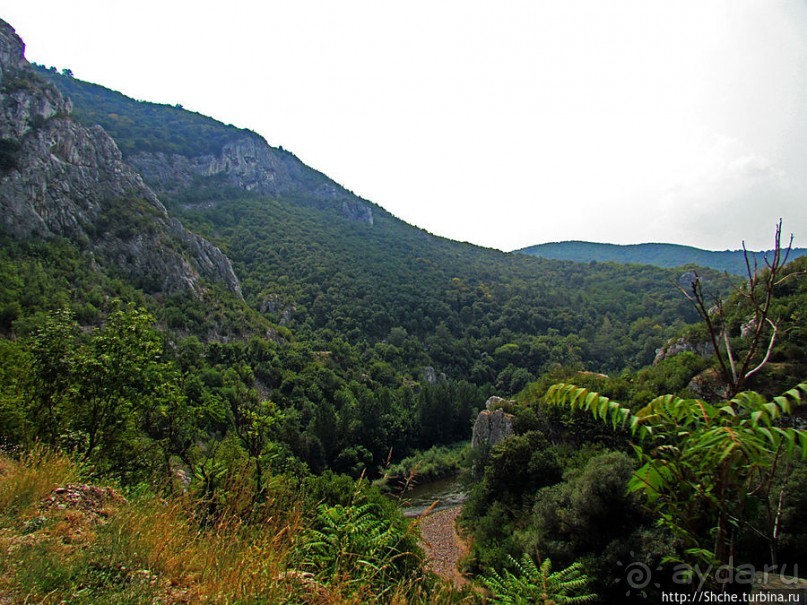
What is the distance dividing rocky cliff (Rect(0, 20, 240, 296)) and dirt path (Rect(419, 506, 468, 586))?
149 feet

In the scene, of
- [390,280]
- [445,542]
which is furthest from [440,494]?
[390,280]

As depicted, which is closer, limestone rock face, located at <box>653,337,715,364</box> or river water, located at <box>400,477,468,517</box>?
river water, located at <box>400,477,468,517</box>

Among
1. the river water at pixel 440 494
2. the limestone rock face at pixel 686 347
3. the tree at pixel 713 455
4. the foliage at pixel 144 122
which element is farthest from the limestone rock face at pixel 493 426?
the foliage at pixel 144 122

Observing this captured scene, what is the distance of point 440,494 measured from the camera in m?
39.5

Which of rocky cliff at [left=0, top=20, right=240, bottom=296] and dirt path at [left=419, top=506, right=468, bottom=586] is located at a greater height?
rocky cliff at [left=0, top=20, right=240, bottom=296]

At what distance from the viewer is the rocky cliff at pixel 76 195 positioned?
1821 inches

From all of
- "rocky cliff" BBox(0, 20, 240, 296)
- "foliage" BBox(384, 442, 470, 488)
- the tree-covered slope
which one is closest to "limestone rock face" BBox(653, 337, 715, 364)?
"foliage" BBox(384, 442, 470, 488)

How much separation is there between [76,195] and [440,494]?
5876 cm

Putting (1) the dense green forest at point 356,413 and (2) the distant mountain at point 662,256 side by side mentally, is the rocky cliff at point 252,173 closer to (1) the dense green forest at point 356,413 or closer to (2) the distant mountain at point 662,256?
(1) the dense green forest at point 356,413

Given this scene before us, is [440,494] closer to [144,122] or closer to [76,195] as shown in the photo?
[76,195]

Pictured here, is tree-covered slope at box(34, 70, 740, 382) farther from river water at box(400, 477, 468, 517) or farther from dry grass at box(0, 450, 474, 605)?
dry grass at box(0, 450, 474, 605)

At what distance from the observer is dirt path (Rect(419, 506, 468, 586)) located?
23.8m

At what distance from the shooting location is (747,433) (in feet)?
7.13

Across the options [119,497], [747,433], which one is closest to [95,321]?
[119,497]
